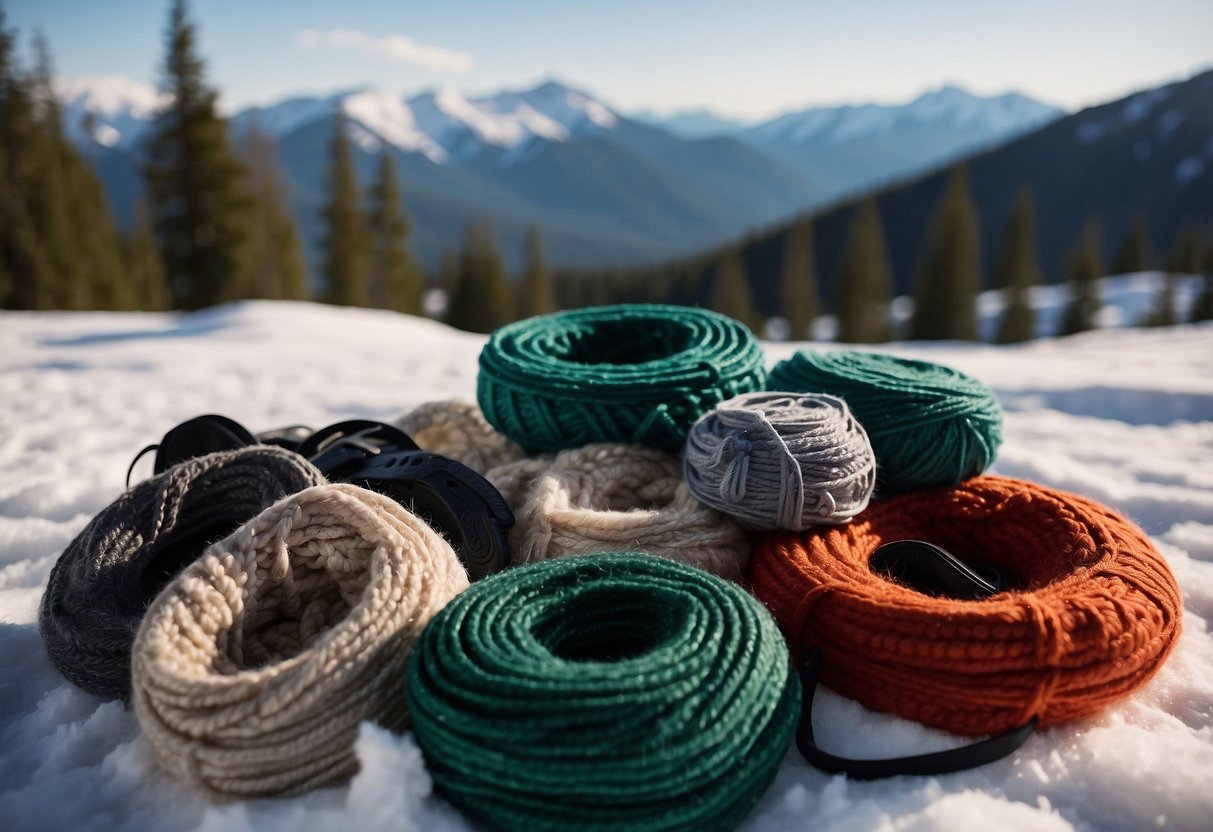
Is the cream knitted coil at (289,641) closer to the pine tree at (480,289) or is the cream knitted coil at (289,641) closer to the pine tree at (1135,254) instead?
the pine tree at (480,289)

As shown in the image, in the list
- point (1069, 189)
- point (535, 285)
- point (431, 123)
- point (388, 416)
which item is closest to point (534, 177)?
point (431, 123)

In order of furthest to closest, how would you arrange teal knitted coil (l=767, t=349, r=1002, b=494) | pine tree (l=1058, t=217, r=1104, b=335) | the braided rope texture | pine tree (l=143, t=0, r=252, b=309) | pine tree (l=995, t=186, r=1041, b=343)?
1. pine tree (l=995, t=186, r=1041, b=343)
2. pine tree (l=1058, t=217, r=1104, b=335)
3. pine tree (l=143, t=0, r=252, b=309)
4. teal knitted coil (l=767, t=349, r=1002, b=494)
5. the braided rope texture

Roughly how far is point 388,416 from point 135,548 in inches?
76.0

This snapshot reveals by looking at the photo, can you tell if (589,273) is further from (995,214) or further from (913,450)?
(913,450)

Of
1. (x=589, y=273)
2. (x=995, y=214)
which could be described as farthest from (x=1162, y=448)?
(x=995, y=214)

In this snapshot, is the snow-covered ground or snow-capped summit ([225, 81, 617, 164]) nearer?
the snow-covered ground

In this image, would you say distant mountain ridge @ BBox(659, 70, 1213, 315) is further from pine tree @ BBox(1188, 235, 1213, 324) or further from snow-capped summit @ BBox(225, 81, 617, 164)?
snow-capped summit @ BBox(225, 81, 617, 164)

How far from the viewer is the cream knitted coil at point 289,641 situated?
4.09ft

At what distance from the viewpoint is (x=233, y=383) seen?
174 inches

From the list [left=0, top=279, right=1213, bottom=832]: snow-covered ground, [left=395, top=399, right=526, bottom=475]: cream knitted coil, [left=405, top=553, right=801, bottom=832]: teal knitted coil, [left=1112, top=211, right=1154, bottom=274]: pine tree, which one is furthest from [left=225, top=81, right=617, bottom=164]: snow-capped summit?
[left=405, top=553, right=801, bottom=832]: teal knitted coil

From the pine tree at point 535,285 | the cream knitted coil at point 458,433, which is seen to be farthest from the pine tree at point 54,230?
the cream knitted coil at point 458,433

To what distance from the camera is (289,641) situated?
1596mm

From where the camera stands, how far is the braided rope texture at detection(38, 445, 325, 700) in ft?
5.25

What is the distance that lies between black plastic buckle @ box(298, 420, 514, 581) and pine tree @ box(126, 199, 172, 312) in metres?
21.3
